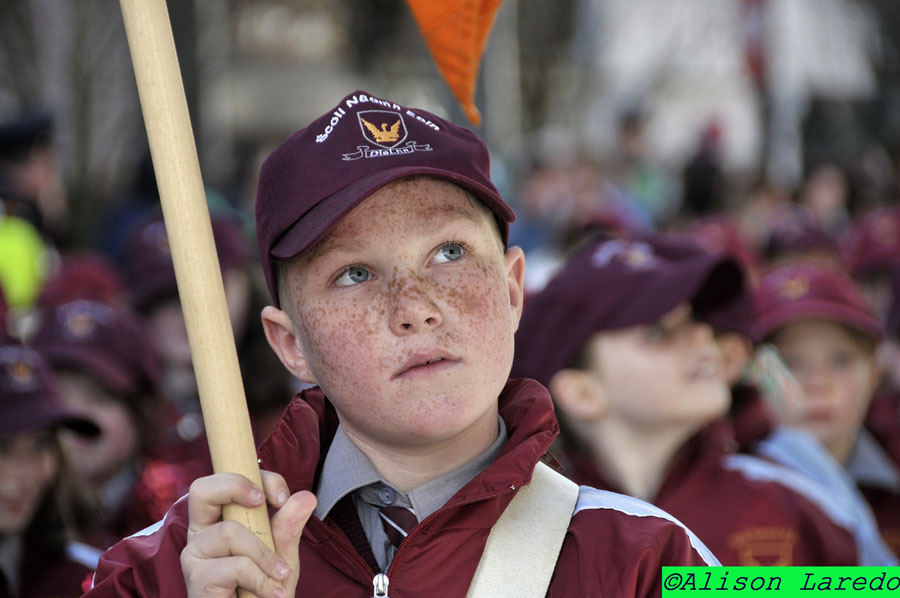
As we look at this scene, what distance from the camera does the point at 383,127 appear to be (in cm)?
222

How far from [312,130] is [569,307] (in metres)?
1.77

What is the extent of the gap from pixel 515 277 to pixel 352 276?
1.29 ft

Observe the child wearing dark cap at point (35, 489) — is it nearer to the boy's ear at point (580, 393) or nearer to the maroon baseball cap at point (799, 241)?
the boy's ear at point (580, 393)

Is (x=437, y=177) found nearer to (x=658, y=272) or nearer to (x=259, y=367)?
(x=658, y=272)

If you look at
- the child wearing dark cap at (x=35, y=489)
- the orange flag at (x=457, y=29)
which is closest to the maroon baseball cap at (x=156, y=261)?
the child wearing dark cap at (x=35, y=489)

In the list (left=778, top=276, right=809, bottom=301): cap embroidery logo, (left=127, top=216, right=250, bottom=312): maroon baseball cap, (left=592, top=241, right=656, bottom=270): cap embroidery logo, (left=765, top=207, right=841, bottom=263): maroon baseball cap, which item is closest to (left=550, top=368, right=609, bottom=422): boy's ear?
(left=592, top=241, right=656, bottom=270): cap embroidery logo

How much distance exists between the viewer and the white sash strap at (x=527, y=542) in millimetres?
2131

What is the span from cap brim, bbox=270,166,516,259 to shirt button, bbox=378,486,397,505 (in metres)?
0.46

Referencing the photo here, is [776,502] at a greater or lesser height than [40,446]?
lesser

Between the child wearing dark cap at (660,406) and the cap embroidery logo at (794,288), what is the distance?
122cm

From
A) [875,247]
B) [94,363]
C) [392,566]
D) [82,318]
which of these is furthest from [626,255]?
[875,247]

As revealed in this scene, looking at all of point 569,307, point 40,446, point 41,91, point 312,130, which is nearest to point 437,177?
point 312,130

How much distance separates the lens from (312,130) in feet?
7.38

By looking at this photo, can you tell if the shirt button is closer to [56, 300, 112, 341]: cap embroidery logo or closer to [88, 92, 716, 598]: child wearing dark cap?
[88, 92, 716, 598]: child wearing dark cap
